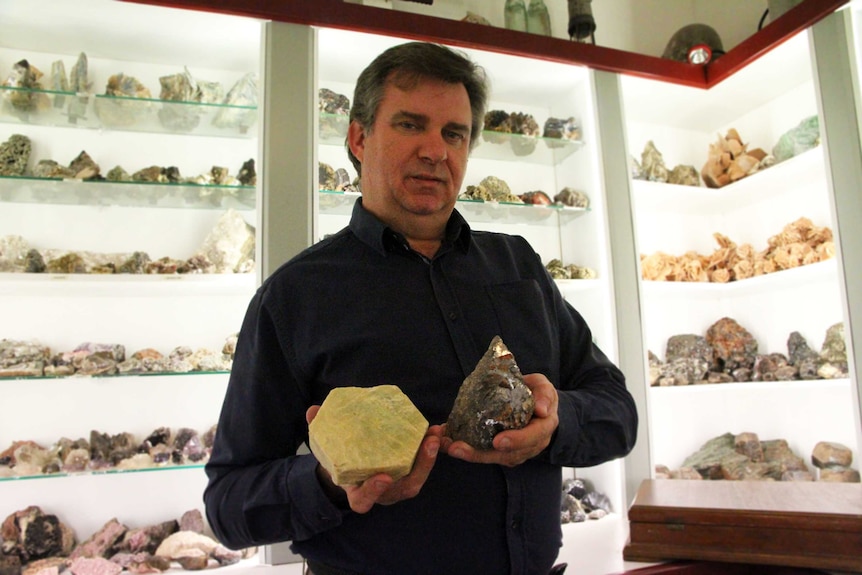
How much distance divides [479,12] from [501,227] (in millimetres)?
1299

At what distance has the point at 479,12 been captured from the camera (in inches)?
125

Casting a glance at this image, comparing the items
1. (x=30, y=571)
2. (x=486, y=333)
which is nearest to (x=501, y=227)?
(x=486, y=333)

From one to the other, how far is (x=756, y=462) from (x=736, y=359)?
1.67ft

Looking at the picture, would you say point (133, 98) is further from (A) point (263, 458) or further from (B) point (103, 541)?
(A) point (263, 458)

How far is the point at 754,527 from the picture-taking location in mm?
1471

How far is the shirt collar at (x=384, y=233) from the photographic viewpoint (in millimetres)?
1229

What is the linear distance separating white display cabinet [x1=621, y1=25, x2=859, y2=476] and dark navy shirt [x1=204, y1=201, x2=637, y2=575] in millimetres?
1520

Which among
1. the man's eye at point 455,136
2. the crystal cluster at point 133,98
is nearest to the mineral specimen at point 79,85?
the crystal cluster at point 133,98

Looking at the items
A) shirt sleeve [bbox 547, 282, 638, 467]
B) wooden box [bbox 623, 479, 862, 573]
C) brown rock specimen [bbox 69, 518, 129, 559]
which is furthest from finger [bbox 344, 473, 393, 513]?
brown rock specimen [bbox 69, 518, 129, 559]

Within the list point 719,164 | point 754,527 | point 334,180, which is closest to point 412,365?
point 754,527

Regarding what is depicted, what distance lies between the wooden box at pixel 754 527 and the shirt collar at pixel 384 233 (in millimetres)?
918

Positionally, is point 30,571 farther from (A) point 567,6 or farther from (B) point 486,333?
(A) point 567,6

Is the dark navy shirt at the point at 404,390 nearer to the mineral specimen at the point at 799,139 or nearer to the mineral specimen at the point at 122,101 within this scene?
the mineral specimen at the point at 122,101

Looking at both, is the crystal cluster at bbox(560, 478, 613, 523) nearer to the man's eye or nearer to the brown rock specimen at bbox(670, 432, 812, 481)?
the brown rock specimen at bbox(670, 432, 812, 481)
